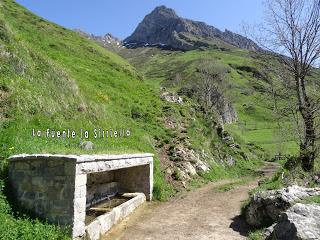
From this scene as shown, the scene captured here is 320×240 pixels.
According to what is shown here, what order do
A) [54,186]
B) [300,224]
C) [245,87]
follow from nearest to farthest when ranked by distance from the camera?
[300,224] < [54,186] < [245,87]

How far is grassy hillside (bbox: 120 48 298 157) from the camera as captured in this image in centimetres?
2570

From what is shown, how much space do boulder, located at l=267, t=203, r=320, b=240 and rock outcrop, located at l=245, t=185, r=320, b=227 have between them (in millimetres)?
2865

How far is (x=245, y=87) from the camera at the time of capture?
320 feet

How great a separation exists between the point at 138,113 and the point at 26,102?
14.0 metres

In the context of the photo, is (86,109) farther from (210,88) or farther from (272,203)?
(210,88)

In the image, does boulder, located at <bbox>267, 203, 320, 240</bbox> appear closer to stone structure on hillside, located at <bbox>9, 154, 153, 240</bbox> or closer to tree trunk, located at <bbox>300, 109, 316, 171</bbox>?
stone structure on hillside, located at <bbox>9, 154, 153, 240</bbox>

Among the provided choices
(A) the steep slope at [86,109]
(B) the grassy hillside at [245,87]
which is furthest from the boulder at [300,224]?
(B) the grassy hillside at [245,87]

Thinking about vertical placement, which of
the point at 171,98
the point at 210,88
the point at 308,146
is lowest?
the point at 308,146

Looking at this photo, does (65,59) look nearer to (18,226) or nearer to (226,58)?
(18,226)

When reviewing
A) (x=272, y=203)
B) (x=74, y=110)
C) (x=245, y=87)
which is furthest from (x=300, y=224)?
(x=245, y=87)

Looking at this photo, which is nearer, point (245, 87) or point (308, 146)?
point (308, 146)

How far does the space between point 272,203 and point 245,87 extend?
86422 millimetres

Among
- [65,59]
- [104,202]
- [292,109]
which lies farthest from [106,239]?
[65,59]

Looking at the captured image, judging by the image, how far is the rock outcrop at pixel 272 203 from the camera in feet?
42.3
